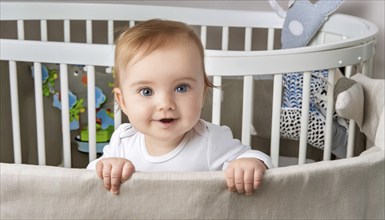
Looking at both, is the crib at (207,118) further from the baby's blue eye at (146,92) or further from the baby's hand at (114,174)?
the baby's blue eye at (146,92)

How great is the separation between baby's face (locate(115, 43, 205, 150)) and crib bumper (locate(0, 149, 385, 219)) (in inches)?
6.7

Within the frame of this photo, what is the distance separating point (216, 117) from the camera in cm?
159

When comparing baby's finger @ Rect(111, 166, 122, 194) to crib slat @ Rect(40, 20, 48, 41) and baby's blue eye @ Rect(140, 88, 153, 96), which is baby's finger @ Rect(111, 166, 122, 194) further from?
crib slat @ Rect(40, 20, 48, 41)

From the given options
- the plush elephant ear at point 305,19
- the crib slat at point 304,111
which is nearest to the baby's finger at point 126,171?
the crib slat at point 304,111

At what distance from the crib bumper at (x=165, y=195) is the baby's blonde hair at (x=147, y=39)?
0.77 ft

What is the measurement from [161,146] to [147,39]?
0.68 feet

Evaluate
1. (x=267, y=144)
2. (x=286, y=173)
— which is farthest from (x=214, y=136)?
(x=267, y=144)

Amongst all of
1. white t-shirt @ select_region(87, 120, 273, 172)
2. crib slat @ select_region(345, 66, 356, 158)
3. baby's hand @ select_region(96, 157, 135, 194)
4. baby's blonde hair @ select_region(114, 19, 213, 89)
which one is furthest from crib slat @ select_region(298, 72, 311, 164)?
baby's hand @ select_region(96, 157, 135, 194)

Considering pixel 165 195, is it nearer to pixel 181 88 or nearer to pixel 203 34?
pixel 181 88

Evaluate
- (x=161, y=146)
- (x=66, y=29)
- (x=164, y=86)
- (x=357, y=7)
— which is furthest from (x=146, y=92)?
(x=357, y=7)

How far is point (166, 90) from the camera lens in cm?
105

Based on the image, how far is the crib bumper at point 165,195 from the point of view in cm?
91

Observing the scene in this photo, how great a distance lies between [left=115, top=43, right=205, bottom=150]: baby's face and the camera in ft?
3.46

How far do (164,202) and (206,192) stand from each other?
0.06 metres
